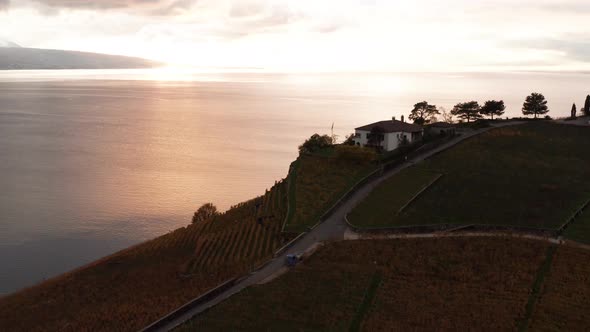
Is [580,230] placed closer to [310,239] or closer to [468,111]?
[310,239]

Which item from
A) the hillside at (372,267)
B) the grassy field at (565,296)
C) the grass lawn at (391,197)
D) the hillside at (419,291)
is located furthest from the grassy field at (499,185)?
the grassy field at (565,296)

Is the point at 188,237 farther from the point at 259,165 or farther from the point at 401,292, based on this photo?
the point at 259,165

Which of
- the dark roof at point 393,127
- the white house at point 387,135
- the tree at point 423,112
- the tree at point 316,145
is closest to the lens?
the white house at point 387,135

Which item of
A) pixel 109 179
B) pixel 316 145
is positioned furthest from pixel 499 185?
pixel 109 179

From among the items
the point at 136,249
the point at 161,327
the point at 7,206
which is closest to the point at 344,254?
the point at 161,327

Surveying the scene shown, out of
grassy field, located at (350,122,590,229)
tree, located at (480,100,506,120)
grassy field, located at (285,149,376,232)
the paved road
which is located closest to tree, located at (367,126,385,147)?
grassy field, located at (285,149,376,232)

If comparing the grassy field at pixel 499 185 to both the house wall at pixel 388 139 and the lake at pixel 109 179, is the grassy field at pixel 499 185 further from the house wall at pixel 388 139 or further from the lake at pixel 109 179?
the lake at pixel 109 179
